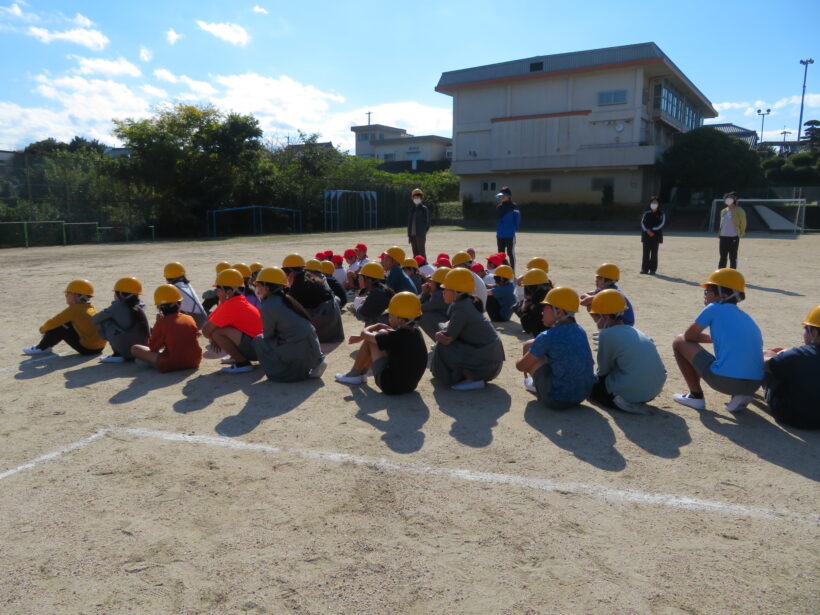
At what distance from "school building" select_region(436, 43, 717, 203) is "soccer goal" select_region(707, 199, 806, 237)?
5.99m

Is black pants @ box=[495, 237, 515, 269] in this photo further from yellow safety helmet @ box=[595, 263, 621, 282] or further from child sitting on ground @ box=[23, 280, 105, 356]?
child sitting on ground @ box=[23, 280, 105, 356]

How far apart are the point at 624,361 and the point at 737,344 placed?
874 mm

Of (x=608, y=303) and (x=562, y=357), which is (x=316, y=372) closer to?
(x=562, y=357)

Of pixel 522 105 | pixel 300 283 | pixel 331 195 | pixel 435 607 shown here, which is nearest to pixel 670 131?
pixel 522 105

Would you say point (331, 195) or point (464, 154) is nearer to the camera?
point (331, 195)

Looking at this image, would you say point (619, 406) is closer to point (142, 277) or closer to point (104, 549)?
point (104, 549)

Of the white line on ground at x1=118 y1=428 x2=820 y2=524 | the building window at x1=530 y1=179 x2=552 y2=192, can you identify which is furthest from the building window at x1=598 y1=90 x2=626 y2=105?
the white line on ground at x1=118 y1=428 x2=820 y2=524

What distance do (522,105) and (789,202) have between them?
1826 cm

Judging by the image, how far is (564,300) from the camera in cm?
487

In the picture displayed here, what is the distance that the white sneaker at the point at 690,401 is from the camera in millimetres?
5051

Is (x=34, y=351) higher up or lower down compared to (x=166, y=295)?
lower down

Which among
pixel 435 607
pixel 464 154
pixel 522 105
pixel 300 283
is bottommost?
pixel 435 607

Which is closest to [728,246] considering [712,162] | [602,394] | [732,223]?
[732,223]

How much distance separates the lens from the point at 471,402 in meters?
5.31
